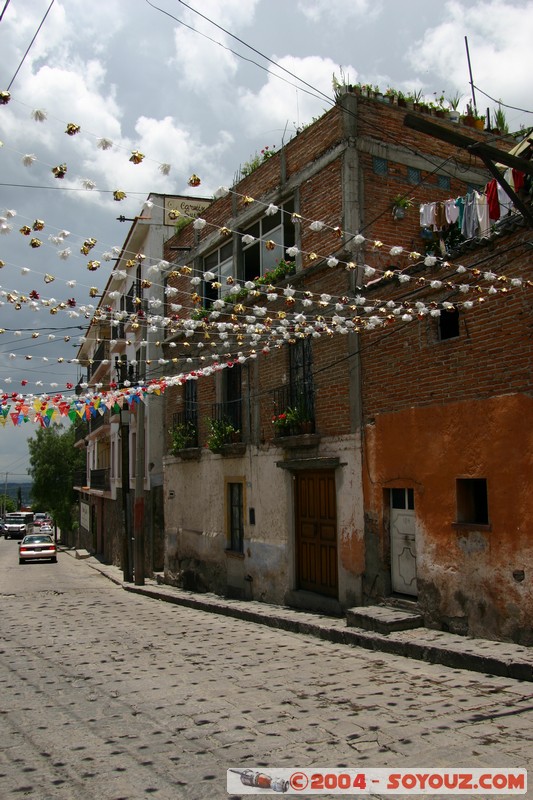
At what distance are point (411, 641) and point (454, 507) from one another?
6.26ft

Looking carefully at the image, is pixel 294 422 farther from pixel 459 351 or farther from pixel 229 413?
pixel 459 351

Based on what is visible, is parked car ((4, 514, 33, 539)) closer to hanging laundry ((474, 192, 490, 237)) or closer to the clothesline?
the clothesline

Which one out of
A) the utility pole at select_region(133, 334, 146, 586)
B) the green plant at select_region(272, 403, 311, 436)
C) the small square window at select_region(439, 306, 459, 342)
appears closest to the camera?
the small square window at select_region(439, 306, 459, 342)

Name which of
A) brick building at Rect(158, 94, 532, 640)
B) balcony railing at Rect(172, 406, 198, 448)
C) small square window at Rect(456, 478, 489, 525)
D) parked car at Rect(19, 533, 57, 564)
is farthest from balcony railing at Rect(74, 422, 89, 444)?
small square window at Rect(456, 478, 489, 525)

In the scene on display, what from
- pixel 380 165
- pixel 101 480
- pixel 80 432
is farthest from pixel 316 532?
pixel 80 432

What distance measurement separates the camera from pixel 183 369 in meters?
20.2

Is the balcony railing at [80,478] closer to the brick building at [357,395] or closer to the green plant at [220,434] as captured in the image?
the brick building at [357,395]

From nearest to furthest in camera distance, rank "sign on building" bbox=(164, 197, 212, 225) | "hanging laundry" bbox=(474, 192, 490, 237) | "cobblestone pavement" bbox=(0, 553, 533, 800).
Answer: "cobblestone pavement" bbox=(0, 553, 533, 800) → "hanging laundry" bbox=(474, 192, 490, 237) → "sign on building" bbox=(164, 197, 212, 225)

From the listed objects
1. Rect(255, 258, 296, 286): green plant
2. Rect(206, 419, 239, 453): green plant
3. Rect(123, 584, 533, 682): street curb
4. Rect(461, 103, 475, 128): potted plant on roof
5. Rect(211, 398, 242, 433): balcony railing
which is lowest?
Rect(123, 584, 533, 682): street curb

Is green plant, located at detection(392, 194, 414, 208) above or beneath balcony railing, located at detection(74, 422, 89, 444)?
above

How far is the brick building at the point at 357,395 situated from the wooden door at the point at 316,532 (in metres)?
0.04

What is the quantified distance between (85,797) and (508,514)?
19.9 ft

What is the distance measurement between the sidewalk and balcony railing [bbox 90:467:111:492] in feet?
70.7

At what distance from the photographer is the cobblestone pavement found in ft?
17.4
